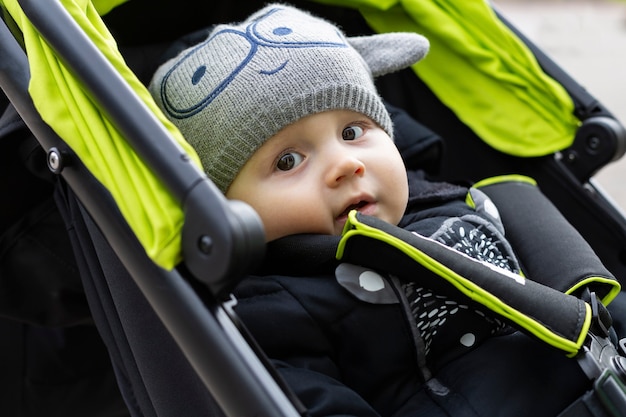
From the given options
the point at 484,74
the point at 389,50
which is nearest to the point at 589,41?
the point at 484,74

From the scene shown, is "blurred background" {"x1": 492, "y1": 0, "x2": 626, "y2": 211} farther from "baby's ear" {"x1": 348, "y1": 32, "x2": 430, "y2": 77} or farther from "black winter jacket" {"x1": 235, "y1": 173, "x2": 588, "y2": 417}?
"black winter jacket" {"x1": 235, "y1": 173, "x2": 588, "y2": 417}

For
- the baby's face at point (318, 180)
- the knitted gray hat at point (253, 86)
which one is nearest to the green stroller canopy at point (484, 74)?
the knitted gray hat at point (253, 86)

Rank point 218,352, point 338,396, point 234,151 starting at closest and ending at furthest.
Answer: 1. point 218,352
2. point 338,396
3. point 234,151

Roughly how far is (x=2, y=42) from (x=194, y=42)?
0.45m

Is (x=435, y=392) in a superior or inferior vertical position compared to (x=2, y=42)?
inferior

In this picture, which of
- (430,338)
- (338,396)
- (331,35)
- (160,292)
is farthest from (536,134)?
(160,292)

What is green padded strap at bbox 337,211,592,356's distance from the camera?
1165 millimetres

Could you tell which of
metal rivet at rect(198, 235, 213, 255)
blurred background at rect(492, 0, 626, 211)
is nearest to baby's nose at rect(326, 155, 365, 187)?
metal rivet at rect(198, 235, 213, 255)

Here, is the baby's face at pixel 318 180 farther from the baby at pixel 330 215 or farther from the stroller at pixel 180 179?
the stroller at pixel 180 179

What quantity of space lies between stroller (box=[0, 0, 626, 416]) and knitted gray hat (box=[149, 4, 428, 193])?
0.44 feet

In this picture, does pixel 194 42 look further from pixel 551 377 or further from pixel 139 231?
pixel 551 377

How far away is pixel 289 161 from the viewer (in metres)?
1.37

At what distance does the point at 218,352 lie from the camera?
3.15 ft

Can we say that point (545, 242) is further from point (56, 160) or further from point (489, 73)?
point (56, 160)
